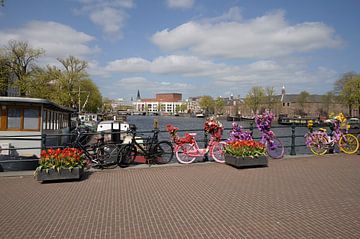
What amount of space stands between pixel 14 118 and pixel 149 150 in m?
5.63

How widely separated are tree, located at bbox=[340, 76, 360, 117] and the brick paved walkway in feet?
180

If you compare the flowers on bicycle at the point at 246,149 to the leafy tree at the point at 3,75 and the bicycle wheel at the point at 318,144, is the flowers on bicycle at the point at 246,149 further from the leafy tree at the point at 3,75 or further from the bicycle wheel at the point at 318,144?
the leafy tree at the point at 3,75

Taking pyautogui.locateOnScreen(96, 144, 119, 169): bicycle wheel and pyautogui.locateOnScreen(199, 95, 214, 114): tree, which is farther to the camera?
pyautogui.locateOnScreen(199, 95, 214, 114): tree

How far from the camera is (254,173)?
26.1ft

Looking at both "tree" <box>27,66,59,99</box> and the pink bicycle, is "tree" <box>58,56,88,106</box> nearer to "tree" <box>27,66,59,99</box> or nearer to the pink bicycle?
"tree" <box>27,66,59,99</box>

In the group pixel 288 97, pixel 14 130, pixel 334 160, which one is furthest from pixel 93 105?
pixel 288 97

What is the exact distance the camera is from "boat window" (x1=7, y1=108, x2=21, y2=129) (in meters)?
11.5

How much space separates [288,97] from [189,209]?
118 meters

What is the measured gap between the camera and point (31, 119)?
467 inches

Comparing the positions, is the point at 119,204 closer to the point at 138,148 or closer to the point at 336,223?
the point at 336,223

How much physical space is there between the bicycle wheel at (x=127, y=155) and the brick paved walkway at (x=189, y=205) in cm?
66

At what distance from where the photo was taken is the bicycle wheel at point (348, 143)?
11.3 meters

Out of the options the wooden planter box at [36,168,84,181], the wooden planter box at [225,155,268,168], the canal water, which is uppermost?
the wooden planter box at [225,155,268,168]

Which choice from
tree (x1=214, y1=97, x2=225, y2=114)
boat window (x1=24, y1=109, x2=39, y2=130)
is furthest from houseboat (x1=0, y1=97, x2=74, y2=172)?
tree (x1=214, y1=97, x2=225, y2=114)
